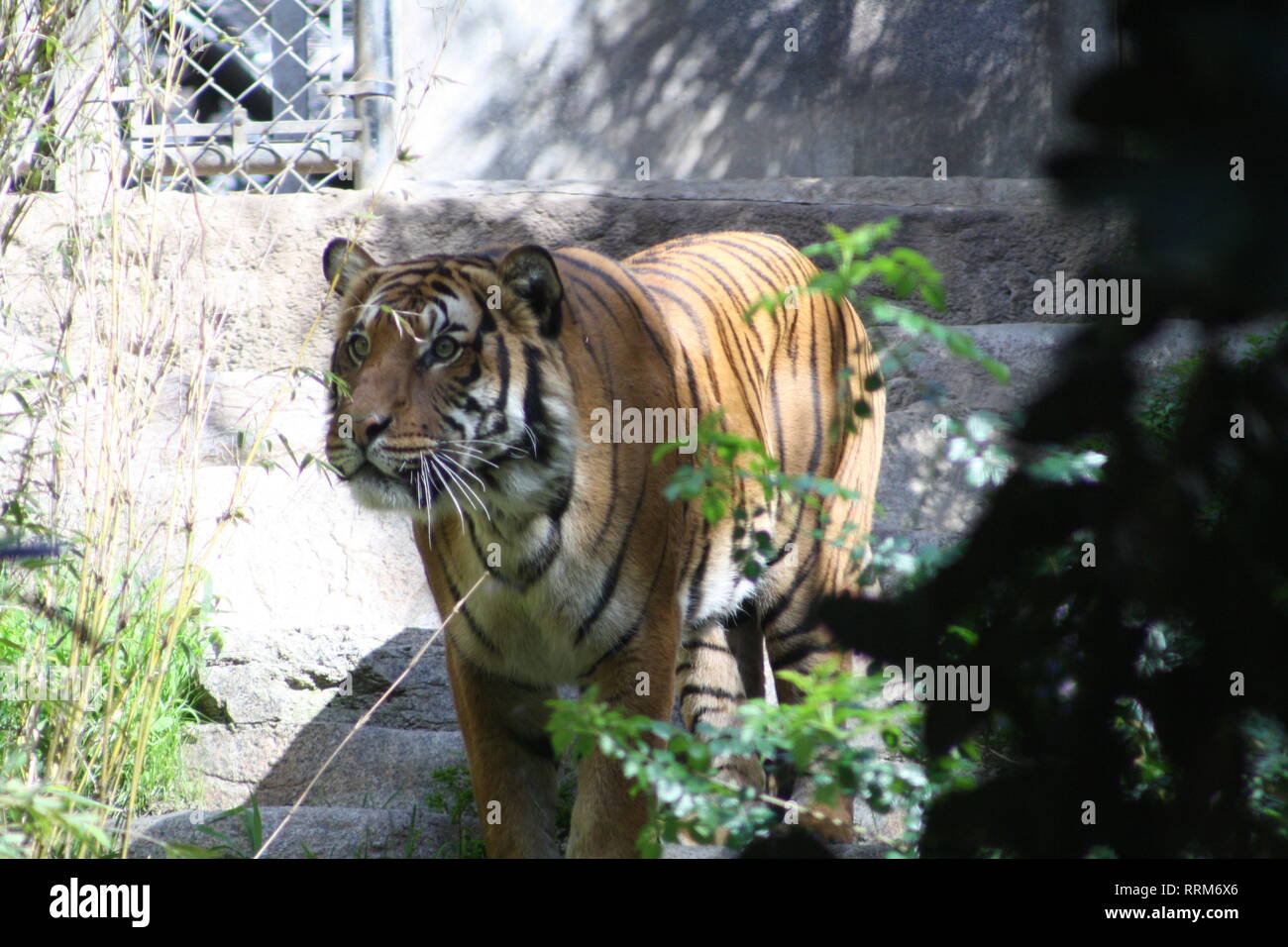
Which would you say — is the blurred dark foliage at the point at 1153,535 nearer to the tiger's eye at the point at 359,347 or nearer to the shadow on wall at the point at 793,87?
the tiger's eye at the point at 359,347

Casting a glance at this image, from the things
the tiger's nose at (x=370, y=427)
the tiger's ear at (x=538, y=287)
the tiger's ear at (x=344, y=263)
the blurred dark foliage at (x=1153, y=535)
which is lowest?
the blurred dark foliage at (x=1153, y=535)

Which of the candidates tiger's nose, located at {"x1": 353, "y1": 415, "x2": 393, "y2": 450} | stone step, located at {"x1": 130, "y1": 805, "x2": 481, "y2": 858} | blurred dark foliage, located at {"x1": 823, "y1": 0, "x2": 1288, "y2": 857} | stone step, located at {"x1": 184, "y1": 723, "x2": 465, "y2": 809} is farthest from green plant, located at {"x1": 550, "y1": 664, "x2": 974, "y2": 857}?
stone step, located at {"x1": 184, "y1": 723, "x2": 465, "y2": 809}

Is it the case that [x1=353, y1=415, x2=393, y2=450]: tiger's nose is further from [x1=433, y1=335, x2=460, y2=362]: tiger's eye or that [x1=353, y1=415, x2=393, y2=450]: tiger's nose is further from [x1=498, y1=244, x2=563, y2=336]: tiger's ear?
[x1=498, y1=244, x2=563, y2=336]: tiger's ear

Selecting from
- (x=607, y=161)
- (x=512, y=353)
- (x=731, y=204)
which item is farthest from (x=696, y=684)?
(x=607, y=161)

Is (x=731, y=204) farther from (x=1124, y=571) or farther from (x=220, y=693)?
(x=1124, y=571)

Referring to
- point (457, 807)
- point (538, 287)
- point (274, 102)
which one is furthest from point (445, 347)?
point (274, 102)

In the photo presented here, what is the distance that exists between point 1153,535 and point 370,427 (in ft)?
7.29

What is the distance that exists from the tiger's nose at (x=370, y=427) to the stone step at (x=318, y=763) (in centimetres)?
144

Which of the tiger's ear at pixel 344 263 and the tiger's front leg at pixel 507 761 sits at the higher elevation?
the tiger's ear at pixel 344 263

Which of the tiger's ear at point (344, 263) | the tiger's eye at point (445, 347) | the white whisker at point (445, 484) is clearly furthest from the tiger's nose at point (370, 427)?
the tiger's ear at point (344, 263)

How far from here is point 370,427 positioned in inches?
111

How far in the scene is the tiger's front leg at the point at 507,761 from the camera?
3.18 m
